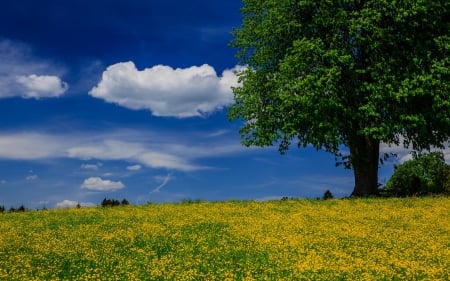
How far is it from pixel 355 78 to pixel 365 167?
6.71 m

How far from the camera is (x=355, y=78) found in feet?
124

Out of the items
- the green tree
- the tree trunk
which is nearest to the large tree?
the tree trunk

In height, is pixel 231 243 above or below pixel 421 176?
below

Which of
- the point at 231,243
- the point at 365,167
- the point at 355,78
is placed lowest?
the point at 231,243

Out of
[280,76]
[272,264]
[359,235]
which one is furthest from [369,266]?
[280,76]

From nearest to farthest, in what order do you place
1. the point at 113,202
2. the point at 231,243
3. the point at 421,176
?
1. the point at 231,243
2. the point at 113,202
3. the point at 421,176

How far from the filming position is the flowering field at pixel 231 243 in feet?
56.2

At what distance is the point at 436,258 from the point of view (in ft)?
64.1

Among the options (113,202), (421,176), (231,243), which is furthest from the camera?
(421,176)

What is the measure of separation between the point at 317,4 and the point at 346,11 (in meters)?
2.05

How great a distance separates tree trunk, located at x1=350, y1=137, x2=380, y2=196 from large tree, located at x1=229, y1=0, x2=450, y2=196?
2.7 inches

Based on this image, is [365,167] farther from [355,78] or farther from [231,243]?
[231,243]

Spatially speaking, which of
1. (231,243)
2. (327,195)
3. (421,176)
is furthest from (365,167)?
(231,243)

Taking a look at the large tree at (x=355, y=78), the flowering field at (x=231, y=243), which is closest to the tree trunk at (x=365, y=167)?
Result: the large tree at (x=355, y=78)
